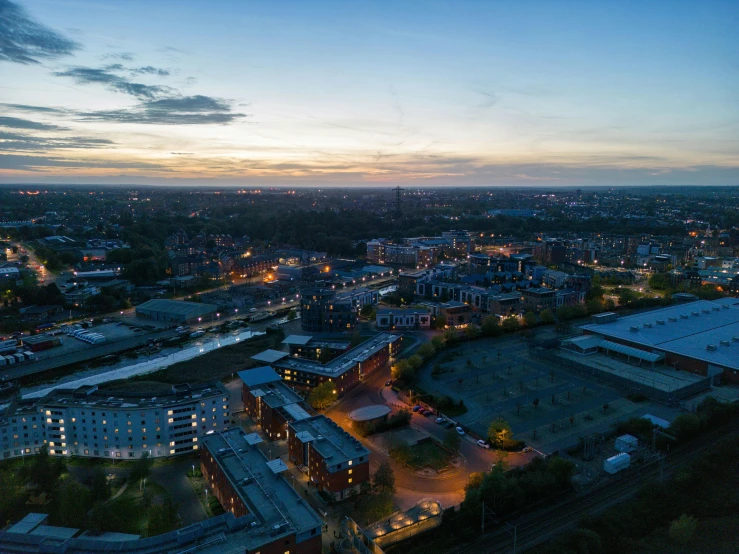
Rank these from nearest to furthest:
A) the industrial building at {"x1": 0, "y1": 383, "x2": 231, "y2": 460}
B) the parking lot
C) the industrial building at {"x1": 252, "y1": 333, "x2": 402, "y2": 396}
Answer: the industrial building at {"x1": 0, "y1": 383, "x2": 231, "y2": 460} → the parking lot → the industrial building at {"x1": 252, "y1": 333, "x2": 402, "y2": 396}

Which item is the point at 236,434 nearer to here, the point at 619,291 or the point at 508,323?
the point at 508,323

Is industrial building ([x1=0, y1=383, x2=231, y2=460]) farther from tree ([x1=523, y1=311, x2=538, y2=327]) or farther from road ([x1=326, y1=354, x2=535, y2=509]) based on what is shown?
tree ([x1=523, y1=311, x2=538, y2=327])

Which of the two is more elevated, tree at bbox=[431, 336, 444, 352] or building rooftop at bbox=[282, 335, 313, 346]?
building rooftop at bbox=[282, 335, 313, 346]

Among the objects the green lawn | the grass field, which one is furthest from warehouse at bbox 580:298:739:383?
the grass field

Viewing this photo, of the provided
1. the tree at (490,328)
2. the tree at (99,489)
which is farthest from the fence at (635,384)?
the tree at (99,489)

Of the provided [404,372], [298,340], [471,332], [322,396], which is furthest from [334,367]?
[471,332]

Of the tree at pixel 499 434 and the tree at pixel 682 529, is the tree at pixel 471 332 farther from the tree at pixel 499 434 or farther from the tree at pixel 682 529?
the tree at pixel 682 529

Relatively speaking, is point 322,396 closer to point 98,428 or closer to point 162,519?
point 98,428
